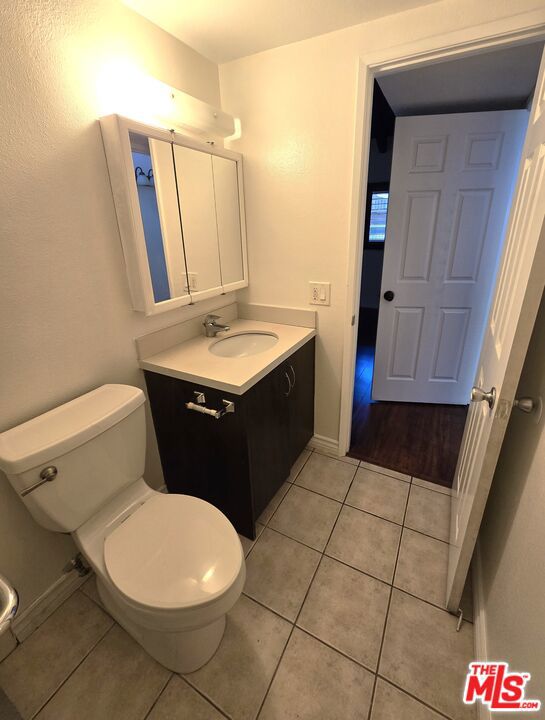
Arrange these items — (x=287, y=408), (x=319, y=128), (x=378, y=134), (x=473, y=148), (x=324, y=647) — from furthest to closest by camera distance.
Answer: (x=378, y=134)
(x=473, y=148)
(x=287, y=408)
(x=319, y=128)
(x=324, y=647)

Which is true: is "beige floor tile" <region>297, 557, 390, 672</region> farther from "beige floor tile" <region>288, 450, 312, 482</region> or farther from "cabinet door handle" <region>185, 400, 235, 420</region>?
Result: "cabinet door handle" <region>185, 400, 235, 420</region>

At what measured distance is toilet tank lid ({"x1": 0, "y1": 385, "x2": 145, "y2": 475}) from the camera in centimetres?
95

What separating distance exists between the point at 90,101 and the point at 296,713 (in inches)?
82.5

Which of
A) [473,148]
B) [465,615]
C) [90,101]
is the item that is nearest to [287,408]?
[465,615]

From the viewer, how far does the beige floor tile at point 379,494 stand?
1.69 metres

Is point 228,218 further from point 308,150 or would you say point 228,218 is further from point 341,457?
point 341,457

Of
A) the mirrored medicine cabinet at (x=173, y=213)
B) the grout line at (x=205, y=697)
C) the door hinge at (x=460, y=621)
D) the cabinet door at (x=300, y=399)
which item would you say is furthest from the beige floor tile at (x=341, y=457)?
the grout line at (x=205, y=697)

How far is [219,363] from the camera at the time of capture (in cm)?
143

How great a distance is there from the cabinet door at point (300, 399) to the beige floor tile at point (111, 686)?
984 millimetres

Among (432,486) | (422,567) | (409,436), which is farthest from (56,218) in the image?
(409,436)

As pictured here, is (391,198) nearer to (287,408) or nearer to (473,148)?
(473,148)

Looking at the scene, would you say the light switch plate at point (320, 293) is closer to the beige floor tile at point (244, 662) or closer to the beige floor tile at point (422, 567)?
the beige floor tile at point (422, 567)

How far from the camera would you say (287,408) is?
166cm

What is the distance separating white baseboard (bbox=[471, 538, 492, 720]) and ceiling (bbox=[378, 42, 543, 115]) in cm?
217
